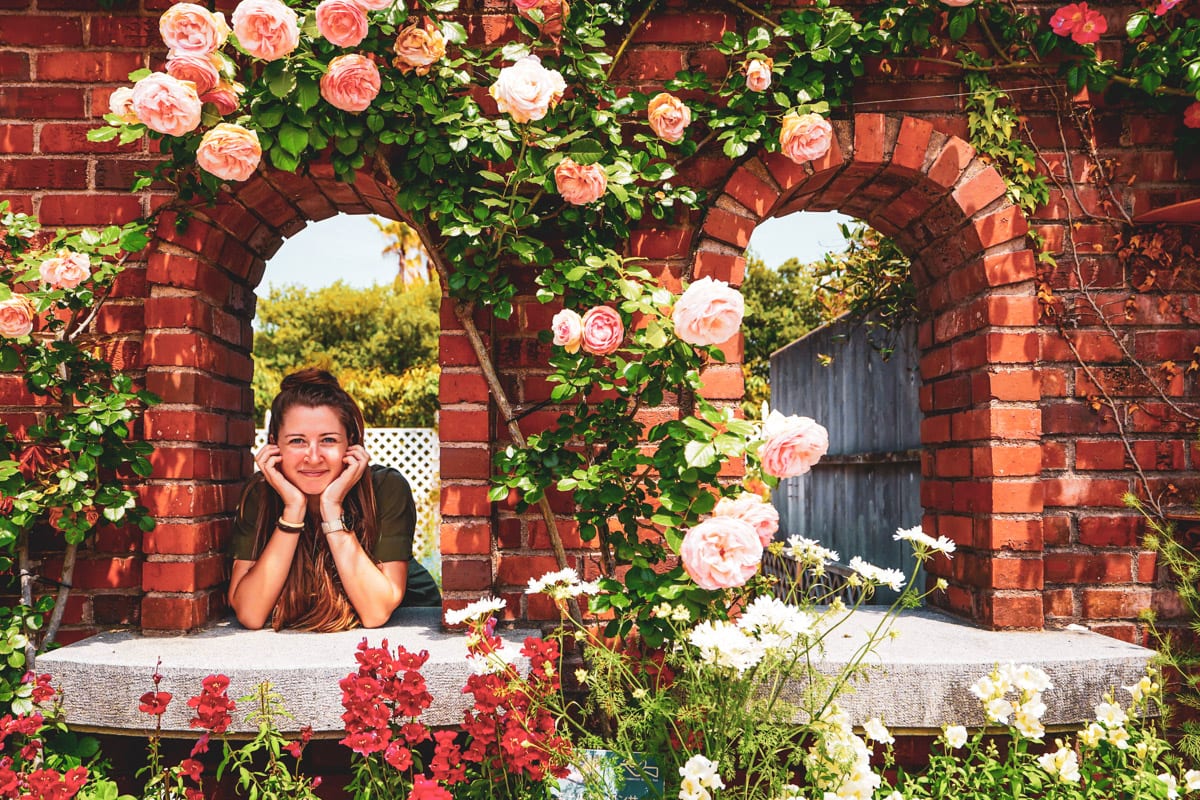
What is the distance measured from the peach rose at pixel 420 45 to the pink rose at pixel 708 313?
0.99 meters

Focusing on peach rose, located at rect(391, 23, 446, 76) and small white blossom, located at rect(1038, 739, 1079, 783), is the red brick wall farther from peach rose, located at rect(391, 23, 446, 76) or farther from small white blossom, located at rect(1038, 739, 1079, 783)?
small white blossom, located at rect(1038, 739, 1079, 783)

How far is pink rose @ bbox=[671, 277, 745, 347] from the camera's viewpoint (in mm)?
1749

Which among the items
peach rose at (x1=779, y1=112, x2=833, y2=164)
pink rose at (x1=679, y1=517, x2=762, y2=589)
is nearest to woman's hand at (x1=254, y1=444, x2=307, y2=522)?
pink rose at (x1=679, y1=517, x2=762, y2=589)

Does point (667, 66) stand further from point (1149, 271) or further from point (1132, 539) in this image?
point (1132, 539)

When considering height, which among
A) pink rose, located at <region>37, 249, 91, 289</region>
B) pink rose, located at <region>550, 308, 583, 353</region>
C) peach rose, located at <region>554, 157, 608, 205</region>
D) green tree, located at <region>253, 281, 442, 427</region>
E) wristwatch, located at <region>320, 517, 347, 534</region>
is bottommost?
wristwatch, located at <region>320, 517, 347, 534</region>

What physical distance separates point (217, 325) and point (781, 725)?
2.09 metres

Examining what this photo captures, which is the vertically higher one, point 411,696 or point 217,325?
point 217,325

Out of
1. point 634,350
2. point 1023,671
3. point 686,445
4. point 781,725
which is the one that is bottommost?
point 781,725

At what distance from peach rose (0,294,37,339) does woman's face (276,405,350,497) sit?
2.45 ft

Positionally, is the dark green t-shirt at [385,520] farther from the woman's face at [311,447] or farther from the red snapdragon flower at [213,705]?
the red snapdragon flower at [213,705]

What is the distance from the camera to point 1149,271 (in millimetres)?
2350

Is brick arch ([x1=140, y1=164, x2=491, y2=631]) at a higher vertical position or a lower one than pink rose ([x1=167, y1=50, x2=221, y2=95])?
lower

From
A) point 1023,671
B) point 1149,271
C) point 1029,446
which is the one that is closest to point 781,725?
point 1023,671

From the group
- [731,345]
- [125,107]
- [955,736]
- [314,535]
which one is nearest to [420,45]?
[125,107]
